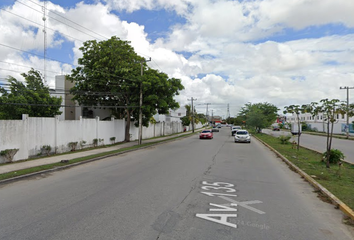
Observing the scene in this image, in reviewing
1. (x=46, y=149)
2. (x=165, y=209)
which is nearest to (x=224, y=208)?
(x=165, y=209)

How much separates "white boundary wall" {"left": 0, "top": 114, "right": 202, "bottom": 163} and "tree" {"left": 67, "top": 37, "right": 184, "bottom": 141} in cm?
275

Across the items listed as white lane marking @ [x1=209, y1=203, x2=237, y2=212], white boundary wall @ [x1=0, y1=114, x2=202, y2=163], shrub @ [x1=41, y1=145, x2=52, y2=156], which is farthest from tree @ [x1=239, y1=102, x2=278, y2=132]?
white lane marking @ [x1=209, y1=203, x2=237, y2=212]

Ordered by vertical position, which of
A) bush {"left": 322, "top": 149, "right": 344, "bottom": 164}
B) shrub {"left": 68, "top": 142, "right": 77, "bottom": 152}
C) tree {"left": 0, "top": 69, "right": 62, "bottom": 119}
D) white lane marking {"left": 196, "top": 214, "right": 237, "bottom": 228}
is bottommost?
shrub {"left": 68, "top": 142, "right": 77, "bottom": 152}

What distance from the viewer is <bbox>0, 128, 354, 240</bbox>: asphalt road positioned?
14.2 feet

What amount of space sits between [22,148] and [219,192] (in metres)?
11.0

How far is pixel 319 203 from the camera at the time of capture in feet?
20.6

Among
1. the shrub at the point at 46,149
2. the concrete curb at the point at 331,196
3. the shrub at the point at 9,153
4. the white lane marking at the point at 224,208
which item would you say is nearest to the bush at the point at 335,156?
the concrete curb at the point at 331,196

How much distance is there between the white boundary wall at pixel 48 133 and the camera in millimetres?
12328

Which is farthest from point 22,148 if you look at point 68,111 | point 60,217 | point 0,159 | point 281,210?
point 68,111

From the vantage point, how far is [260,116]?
43312 mm

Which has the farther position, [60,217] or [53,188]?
[53,188]

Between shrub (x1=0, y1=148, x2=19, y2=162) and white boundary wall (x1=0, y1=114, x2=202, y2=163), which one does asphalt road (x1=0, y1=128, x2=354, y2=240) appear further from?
white boundary wall (x1=0, y1=114, x2=202, y2=163)

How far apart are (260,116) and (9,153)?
38.6m

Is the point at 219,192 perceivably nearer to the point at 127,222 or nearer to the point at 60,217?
the point at 127,222
